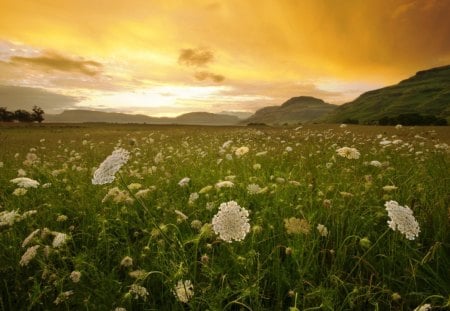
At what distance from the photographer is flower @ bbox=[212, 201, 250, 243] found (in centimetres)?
215

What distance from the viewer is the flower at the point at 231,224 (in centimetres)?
215

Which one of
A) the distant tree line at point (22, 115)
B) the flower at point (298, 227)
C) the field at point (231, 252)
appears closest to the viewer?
the field at point (231, 252)

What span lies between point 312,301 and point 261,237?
1.03m

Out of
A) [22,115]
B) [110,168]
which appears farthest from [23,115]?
[110,168]

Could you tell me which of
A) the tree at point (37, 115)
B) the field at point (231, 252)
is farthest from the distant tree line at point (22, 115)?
the field at point (231, 252)

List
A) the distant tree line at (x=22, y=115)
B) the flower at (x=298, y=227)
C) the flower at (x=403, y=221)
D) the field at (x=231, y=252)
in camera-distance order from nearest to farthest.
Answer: the flower at (x=403, y=221), the field at (x=231, y=252), the flower at (x=298, y=227), the distant tree line at (x=22, y=115)

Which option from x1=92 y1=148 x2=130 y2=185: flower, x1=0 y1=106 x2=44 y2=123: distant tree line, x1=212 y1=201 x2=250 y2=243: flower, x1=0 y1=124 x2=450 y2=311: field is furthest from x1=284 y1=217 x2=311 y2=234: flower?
x1=0 y1=106 x2=44 y2=123: distant tree line

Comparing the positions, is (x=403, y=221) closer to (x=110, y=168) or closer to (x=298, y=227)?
(x=298, y=227)

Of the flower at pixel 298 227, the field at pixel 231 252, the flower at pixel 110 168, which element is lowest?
the field at pixel 231 252

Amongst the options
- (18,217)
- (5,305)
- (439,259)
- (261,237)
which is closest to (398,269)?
(439,259)

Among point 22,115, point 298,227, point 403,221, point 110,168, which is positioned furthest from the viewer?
point 22,115

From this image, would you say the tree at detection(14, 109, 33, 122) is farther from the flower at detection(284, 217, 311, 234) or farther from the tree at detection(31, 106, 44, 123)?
the flower at detection(284, 217, 311, 234)

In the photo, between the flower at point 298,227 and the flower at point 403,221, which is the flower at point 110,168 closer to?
the flower at point 298,227

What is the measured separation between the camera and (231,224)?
221 cm
